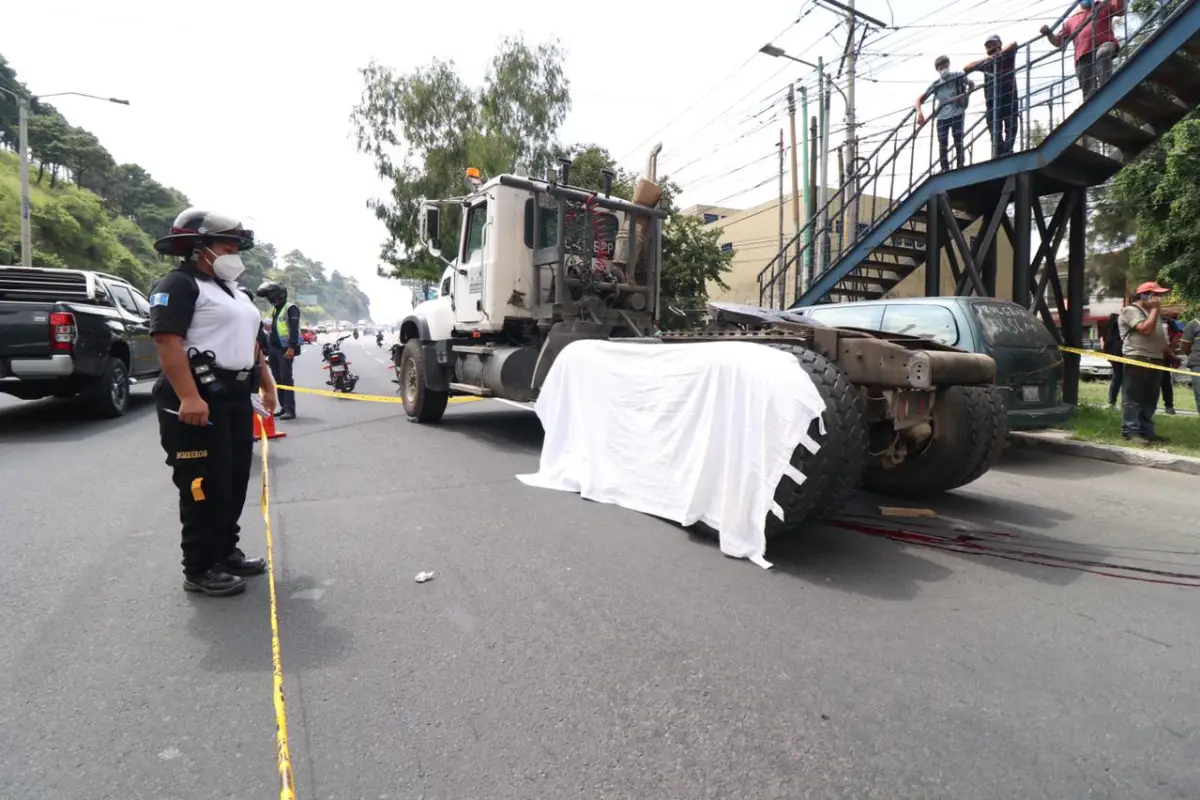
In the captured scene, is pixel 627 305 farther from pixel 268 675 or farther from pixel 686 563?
pixel 268 675

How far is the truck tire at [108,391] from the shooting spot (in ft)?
26.4

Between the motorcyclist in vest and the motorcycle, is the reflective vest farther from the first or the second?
the motorcycle

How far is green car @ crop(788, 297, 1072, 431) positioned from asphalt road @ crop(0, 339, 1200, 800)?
1713mm

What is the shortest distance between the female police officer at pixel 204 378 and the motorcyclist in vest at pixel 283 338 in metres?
5.69

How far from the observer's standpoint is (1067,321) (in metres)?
9.30

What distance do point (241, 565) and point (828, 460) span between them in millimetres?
2994

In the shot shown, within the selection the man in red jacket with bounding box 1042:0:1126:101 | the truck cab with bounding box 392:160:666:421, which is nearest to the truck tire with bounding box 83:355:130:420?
the truck cab with bounding box 392:160:666:421

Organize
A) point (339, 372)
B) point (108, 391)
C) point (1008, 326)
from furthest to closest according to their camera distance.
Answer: point (339, 372), point (108, 391), point (1008, 326)

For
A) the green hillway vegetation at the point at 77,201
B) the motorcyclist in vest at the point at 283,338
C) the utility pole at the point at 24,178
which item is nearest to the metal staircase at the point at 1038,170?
the motorcyclist in vest at the point at 283,338

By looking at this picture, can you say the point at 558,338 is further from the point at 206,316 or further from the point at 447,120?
the point at 447,120

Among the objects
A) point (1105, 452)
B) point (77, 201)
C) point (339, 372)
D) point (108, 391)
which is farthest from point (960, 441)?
point (77, 201)

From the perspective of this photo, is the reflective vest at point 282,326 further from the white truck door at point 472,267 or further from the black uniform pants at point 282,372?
the white truck door at point 472,267

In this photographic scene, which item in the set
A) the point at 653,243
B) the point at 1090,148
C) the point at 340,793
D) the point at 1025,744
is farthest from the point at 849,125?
the point at 340,793

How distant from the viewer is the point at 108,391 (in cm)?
818
